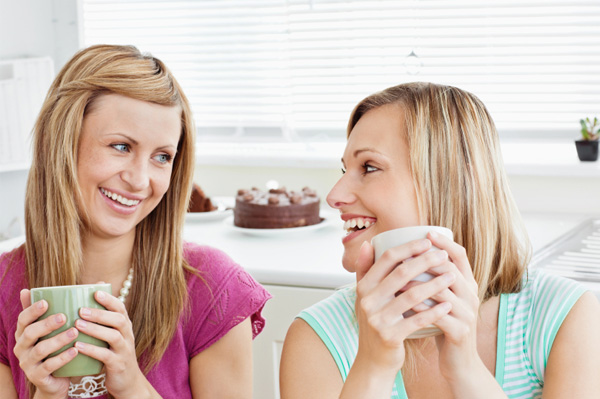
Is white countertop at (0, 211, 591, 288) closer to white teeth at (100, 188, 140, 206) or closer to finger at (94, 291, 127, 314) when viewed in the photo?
white teeth at (100, 188, 140, 206)

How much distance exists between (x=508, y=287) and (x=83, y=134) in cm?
76

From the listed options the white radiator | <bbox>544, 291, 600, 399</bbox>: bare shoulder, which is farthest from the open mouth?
the white radiator

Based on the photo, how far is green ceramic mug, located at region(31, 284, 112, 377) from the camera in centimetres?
105

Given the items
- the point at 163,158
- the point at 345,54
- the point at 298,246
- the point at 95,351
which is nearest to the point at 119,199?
the point at 163,158

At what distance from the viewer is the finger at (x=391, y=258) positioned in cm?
92

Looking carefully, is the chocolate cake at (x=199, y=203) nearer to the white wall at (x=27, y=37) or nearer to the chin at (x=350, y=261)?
the white wall at (x=27, y=37)

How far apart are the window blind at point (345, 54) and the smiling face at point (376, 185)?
1.43 meters

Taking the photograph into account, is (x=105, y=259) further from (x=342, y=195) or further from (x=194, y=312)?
(x=342, y=195)

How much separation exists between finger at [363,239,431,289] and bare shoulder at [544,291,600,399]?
34 cm

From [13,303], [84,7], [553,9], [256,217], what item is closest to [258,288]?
[13,303]

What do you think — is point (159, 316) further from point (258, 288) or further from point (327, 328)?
point (327, 328)

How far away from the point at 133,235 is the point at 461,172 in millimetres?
634

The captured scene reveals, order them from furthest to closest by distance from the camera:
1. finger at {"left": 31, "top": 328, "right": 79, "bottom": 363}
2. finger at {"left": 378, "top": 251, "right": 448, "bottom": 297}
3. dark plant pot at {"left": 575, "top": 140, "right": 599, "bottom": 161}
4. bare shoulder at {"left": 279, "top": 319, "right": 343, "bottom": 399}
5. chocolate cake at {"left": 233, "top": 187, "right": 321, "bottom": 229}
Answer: dark plant pot at {"left": 575, "top": 140, "right": 599, "bottom": 161} → chocolate cake at {"left": 233, "top": 187, "right": 321, "bottom": 229} → bare shoulder at {"left": 279, "top": 319, "right": 343, "bottom": 399} → finger at {"left": 31, "top": 328, "right": 79, "bottom": 363} → finger at {"left": 378, "top": 251, "right": 448, "bottom": 297}

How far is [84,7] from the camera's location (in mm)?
3090
